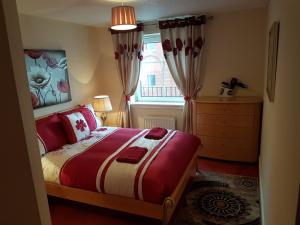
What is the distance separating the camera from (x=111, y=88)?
14.8 ft

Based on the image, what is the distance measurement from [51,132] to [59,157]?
488 mm

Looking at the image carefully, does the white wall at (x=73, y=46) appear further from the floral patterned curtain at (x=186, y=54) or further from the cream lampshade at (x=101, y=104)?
the floral patterned curtain at (x=186, y=54)

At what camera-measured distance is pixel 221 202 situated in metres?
2.58

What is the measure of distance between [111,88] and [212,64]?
194cm

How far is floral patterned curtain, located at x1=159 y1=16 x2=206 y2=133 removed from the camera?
3.60m

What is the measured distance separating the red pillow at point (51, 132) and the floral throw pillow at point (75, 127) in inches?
3.1

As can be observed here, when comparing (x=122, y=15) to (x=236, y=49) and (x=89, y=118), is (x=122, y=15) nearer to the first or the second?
(x=89, y=118)

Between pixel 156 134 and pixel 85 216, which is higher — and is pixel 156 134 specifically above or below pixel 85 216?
above

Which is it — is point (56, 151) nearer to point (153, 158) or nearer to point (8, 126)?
point (153, 158)

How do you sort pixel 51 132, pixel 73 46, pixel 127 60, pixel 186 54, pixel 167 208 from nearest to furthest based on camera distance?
pixel 167 208, pixel 51 132, pixel 186 54, pixel 73 46, pixel 127 60

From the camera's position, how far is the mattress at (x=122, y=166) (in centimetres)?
212

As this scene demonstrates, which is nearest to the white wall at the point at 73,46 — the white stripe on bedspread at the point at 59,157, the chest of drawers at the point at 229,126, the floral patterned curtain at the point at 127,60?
the floral patterned curtain at the point at 127,60

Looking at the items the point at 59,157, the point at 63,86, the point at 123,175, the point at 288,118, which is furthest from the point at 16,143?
the point at 63,86

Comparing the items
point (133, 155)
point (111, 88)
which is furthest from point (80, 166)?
point (111, 88)
